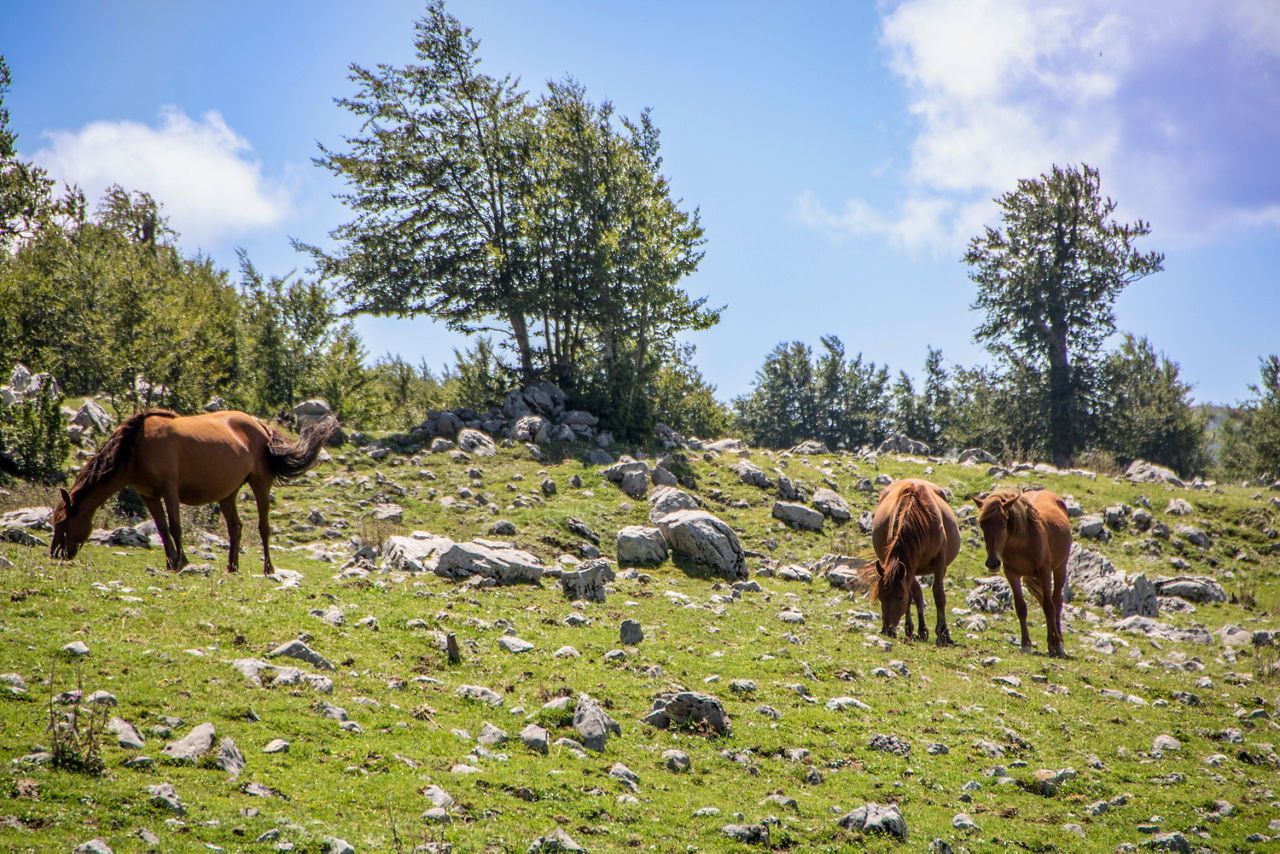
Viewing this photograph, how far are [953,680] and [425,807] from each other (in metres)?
8.91

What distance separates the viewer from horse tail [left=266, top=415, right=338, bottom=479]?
50.4ft

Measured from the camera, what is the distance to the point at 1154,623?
18844 millimetres

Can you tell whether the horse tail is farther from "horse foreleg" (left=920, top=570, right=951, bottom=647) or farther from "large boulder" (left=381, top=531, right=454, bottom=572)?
"horse foreleg" (left=920, top=570, right=951, bottom=647)

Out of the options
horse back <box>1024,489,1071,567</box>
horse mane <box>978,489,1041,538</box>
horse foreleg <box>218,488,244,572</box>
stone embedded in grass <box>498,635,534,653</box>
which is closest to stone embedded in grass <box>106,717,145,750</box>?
stone embedded in grass <box>498,635,534,653</box>

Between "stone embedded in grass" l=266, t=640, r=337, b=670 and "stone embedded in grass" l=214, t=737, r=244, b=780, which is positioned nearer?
"stone embedded in grass" l=214, t=737, r=244, b=780

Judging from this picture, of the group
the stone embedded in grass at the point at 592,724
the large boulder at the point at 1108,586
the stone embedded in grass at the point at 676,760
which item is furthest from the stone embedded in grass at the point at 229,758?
the large boulder at the point at 1108,586

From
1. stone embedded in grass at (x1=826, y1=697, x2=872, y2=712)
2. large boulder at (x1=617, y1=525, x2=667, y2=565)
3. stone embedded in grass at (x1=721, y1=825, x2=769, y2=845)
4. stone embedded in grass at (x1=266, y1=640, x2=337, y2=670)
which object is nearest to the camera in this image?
stone embedded in grass at (x1=721, y1=825, x2=769, y2=845)

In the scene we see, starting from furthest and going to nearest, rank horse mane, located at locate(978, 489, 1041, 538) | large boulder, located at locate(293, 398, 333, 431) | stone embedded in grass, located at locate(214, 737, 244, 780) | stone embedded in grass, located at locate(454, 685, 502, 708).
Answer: large boulder, located at locate(293, 398, 333, 431)
horse mane, located at locate(978, 489, 1041, 538)
stone embedded in grass, located at locate(454, 685, 502, 708)
stone embedded in grass, located at locate(214, 737, 244, 780)

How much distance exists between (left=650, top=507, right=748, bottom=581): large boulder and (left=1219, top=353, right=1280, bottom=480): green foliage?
148 ft

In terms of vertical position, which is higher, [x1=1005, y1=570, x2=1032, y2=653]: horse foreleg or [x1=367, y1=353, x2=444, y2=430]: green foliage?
[x1=367, y1=353, x2=444, y2=430]: green foliage

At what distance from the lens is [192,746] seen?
6.37 metres

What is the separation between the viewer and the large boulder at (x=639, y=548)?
1980cm

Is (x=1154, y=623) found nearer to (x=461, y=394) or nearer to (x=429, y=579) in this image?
(x=429, y=579)

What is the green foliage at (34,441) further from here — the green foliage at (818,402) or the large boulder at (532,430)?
the green foliage at (818,402)
